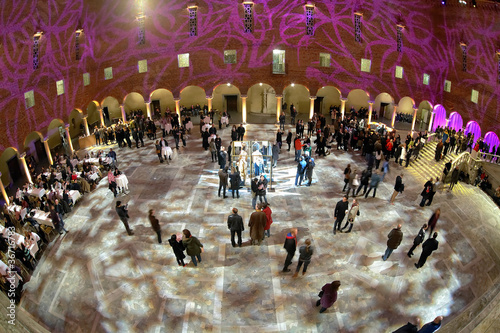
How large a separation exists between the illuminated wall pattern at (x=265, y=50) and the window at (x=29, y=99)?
32 cm

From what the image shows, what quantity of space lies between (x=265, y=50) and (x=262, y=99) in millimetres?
5798

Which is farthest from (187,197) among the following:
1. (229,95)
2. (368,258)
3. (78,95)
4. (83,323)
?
(229,95)

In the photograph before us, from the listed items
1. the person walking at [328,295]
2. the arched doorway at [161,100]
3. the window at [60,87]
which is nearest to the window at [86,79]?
the window at [60,87]

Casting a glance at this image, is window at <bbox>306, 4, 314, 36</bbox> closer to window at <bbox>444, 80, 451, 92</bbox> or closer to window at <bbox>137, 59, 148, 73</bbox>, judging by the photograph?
window at <bbox>444, 80, 451, 92</bbox>

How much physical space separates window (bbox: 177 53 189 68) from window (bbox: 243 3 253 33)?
4.41 m

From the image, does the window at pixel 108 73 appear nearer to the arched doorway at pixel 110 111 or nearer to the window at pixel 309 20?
the arched doorway at pixel 110 111

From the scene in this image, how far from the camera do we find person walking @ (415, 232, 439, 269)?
10227 millimetres

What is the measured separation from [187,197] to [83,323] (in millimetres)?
6545

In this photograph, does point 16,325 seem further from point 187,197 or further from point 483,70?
point 483,70

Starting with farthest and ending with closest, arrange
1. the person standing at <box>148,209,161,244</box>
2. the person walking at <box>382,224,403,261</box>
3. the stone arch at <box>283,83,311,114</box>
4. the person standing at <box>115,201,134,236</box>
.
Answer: the stone arch at <box>283,83,311,114</box>
the person standing at <box>115,201,134,236</box>
the person standing at <box>148,209,161,244</box>
the person walking at <box>382,224,403,261</box>

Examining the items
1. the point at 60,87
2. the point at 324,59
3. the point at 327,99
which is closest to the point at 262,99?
the point at 327,99

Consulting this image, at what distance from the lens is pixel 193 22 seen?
78.6 feet

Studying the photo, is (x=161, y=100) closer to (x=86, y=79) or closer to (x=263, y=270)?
(x=86, y=79)

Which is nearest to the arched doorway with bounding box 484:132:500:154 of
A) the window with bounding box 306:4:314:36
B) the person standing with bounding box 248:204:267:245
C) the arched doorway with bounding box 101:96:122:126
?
the window with bounding box 306:4:314:36
